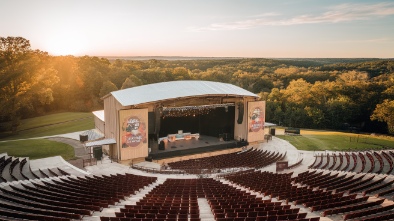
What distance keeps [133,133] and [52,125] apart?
2098 centimetres

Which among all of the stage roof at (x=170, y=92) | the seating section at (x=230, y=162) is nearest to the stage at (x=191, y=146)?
the seating section at (x=230, y=162)

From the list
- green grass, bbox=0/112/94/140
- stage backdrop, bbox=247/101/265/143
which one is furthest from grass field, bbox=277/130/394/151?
green grass, bbox=0/112/94/140

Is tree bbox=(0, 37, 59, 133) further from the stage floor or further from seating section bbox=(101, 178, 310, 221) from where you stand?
seating section bbox=(101, 178, 310, 221)

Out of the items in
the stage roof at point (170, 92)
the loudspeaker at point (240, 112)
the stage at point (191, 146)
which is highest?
the stage roof at point (170, 92)

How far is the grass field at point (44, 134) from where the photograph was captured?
86.8 feet

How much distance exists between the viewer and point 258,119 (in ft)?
109

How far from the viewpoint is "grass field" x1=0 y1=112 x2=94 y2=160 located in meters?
26.5

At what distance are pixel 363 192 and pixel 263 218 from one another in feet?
24.4

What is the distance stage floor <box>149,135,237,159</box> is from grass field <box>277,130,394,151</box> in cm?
827

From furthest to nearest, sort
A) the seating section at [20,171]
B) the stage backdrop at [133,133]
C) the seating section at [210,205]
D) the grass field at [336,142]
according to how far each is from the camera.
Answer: the grass field at [336,142], the stage backdrop at [133,133], the seating section at [20,171], the seating section at [210,205]

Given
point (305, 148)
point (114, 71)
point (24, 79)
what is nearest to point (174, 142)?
point (305, 148)

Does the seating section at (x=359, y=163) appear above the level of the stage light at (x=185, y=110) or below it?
below

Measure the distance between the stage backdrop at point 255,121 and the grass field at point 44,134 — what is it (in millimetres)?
19123

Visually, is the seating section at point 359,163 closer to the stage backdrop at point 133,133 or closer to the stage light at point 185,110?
the stage light at point 185,110
